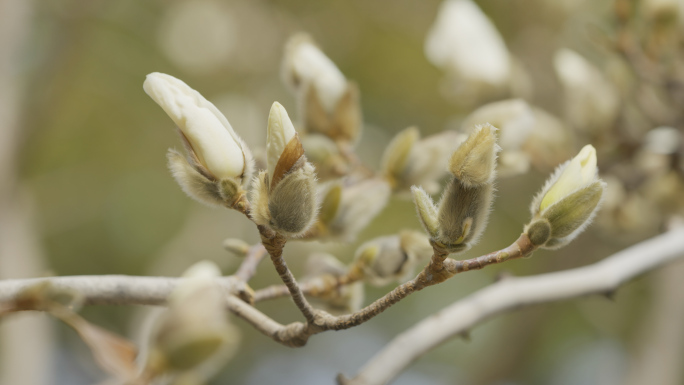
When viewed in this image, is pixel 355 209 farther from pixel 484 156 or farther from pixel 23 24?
pixel 23 24

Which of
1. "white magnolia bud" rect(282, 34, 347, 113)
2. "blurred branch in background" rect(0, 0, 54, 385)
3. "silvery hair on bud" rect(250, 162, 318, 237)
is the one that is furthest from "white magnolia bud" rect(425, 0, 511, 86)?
"blurred branch in background" rect(0, 0, 54, 385)

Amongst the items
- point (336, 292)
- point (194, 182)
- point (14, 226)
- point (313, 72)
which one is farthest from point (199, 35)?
point (194, 182)

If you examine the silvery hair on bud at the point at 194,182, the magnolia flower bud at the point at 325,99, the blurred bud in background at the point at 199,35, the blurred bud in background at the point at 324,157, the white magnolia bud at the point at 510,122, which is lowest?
the silvery hair on bud at the point at 194,182

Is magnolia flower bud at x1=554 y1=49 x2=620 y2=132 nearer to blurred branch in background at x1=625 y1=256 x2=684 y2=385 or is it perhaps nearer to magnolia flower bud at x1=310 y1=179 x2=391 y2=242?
magnolia flower bud at x1=310 y1=179 x2=391 y2=242

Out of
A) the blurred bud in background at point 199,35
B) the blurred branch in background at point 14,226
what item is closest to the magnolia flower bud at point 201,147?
the blurred branch in background at point 14,226

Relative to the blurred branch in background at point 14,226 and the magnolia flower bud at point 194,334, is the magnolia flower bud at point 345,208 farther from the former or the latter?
the blurred branch in background at point 14,226

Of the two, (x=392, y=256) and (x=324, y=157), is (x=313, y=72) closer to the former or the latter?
(x=324, y=157)
